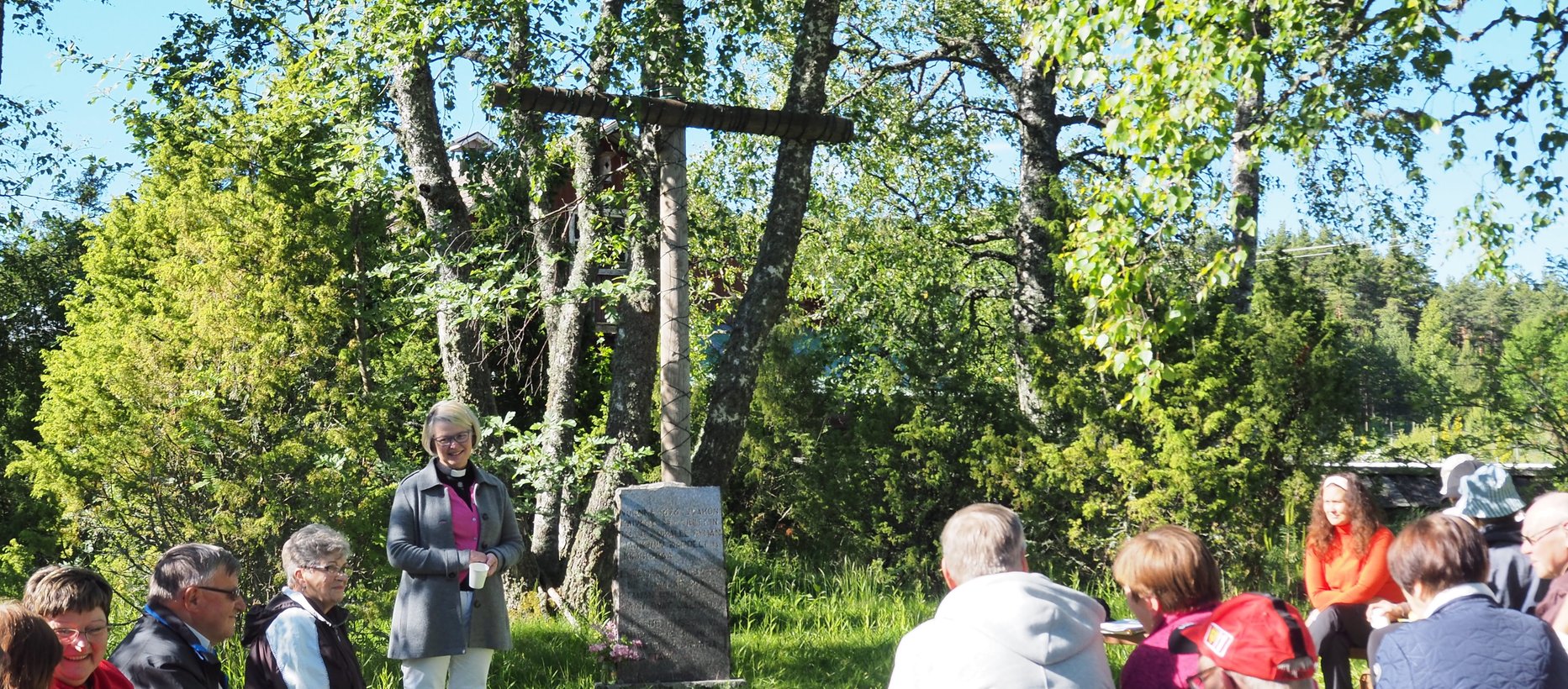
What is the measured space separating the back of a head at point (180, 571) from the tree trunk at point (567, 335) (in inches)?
202

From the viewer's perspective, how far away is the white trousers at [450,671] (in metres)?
4.86

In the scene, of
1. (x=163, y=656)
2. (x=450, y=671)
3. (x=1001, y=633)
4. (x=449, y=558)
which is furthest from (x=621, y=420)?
(x=1001, y=633)

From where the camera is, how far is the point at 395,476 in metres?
7.05

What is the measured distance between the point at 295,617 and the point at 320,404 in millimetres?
3657

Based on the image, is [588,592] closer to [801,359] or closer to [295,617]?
[801,359]

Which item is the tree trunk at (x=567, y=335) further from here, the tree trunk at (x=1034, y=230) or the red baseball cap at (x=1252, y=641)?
the red baseball cap at (x=1252, y=641)

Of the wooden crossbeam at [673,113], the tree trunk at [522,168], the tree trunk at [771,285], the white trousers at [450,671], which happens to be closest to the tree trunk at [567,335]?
the tree trunk at [522,168]

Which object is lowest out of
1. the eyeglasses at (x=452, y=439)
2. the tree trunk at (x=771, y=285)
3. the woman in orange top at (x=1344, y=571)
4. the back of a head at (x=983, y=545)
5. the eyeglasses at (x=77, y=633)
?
the woman in orange top at (x=1344, y=571)

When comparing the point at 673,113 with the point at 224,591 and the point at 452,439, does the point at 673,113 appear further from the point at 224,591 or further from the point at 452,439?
the point at 224,591

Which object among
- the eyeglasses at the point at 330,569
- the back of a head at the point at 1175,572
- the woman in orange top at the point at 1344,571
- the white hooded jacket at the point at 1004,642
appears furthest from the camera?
the woman in orange top at the point at 1344,571

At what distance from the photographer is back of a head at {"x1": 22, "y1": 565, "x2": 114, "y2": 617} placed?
2.84 metres

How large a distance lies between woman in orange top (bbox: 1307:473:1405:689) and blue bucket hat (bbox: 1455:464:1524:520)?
19.7 inches

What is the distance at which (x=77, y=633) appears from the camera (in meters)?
2.84

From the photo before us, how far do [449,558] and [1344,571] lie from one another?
367 cm
